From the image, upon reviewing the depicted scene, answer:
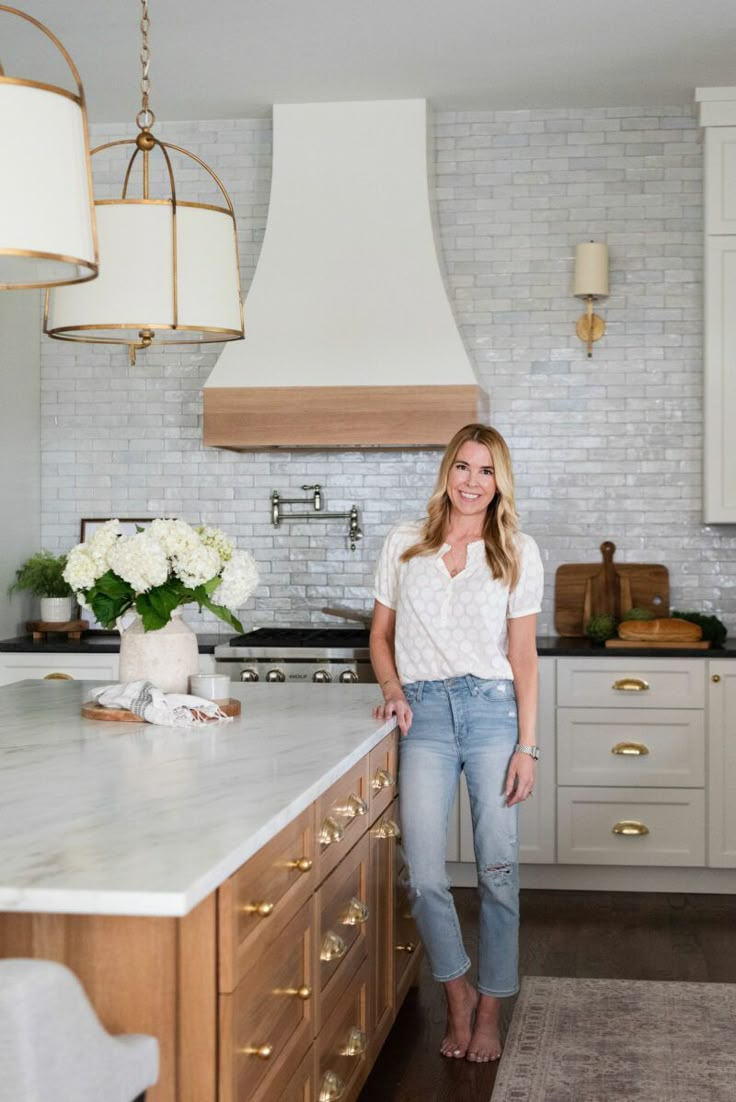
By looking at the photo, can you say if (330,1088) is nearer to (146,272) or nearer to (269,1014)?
(269,1014)

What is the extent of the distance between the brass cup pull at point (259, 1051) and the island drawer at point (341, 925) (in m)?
0.43

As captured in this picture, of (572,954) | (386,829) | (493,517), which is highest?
(493,517)

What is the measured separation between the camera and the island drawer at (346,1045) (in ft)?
8.64

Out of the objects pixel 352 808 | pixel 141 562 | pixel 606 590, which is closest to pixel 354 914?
pixel 352 808

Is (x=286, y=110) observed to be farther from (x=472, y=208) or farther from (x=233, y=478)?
(x=233, y=478)

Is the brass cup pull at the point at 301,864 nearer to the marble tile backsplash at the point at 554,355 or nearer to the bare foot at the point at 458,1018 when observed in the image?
the bare foot at the point at 458,1018

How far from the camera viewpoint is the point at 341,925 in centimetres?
280

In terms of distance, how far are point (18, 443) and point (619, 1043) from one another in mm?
3579

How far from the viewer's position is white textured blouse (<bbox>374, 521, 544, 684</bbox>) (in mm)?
3428

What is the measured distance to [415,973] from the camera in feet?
12.8

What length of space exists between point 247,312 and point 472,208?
3.57 feet

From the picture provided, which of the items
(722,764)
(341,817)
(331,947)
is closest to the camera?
(331,947)

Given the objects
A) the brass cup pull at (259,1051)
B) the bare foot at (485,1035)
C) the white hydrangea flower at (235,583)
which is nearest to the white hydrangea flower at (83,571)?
the white hydrangea flower at (235,583)

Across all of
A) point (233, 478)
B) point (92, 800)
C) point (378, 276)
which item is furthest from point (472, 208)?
point (92, 800)
